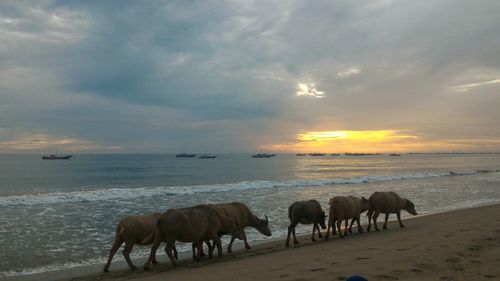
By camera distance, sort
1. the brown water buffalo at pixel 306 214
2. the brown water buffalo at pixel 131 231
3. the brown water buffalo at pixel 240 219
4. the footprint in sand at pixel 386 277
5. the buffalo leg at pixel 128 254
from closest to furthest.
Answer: the footprint in sand at pixel 386 277 → the buffalo leg at pixel 128 254 → the brown water buffalo at pixel 131 231 → the brown water buffalo at pixel 240 219 → the brown water buffalo at pixel 306 214

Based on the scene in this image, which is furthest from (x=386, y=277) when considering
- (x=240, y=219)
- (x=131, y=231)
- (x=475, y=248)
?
(x=240, y=219)

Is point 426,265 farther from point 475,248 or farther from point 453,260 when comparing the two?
point 475,248

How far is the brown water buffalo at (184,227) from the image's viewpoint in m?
10.7

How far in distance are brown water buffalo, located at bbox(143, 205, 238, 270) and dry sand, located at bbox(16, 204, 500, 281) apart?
61 centimetres

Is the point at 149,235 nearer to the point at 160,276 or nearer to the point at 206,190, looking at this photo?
the point at 160,276

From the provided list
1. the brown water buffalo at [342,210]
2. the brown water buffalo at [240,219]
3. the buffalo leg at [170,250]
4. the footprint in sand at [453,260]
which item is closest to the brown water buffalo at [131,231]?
the buffalo leg at [170,250]

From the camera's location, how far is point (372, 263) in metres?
8.23

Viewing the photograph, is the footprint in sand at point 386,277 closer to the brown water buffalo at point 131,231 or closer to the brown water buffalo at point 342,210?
the brown water buffalo at point 131,231

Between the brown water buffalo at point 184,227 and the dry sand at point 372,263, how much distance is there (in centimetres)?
61

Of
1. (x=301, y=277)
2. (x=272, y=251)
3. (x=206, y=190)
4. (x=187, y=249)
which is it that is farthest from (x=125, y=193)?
(x=301, y=277)

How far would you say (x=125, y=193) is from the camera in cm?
3509

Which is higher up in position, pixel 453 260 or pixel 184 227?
pixel 184 227

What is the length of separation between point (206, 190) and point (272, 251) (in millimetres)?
26651

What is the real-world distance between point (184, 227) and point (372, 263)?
15.8 ft
